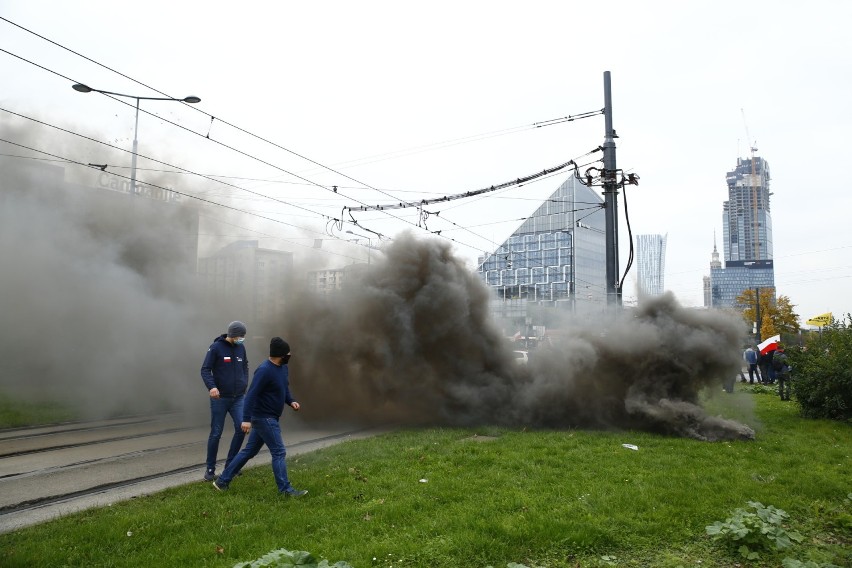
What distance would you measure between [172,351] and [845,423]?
15.1 meters

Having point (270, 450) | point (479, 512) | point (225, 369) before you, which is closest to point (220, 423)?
point (225, 369)

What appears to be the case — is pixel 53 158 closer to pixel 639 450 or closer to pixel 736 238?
pixel 639 450

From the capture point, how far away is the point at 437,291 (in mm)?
12734

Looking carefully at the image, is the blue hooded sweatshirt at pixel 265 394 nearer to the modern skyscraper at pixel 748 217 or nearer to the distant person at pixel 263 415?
the distant person at pixel 263 415

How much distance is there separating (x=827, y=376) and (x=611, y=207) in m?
6.10

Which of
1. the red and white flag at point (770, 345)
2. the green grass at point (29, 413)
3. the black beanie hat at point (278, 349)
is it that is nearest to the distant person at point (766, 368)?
the red and white flag at point (770, 345)

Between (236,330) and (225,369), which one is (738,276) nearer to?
(236,330)

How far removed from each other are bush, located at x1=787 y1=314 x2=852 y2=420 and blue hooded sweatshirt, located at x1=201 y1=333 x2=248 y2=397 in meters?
12.0

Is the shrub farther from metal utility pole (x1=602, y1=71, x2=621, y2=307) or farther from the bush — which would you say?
metal utility pole (x1=602, y1=71, x2=621, y2=307)

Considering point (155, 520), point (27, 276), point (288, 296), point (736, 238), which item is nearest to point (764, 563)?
point (155, 520)


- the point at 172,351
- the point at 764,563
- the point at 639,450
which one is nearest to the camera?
the point at 764,563

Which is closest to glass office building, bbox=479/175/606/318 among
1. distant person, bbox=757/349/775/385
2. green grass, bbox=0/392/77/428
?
distant person, bbox=757/349/775/385

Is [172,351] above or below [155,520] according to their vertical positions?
above

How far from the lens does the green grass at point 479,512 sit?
4.75m
